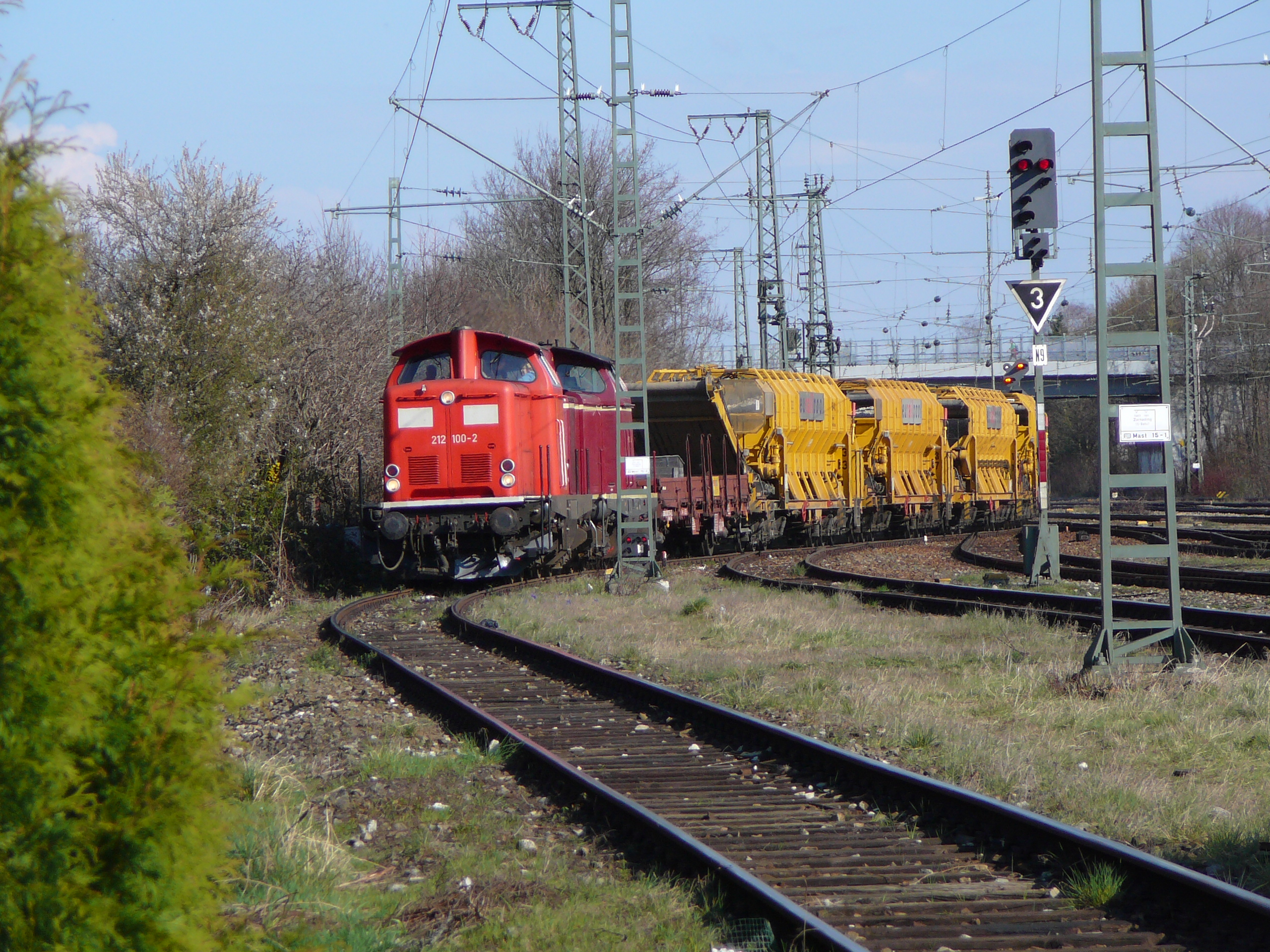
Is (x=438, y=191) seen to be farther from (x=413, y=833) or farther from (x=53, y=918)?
(x=53, y=918)

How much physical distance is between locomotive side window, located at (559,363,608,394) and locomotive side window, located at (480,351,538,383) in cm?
83

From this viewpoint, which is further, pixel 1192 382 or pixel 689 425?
pixel 1192 382

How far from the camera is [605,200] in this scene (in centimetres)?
4866

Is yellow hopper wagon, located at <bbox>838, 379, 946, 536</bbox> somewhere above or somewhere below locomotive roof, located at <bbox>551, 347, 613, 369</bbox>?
below

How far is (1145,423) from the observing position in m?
8.81

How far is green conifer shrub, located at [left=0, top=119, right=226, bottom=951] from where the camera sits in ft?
7.42

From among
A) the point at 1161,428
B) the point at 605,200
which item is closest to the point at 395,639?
the point at 1161,428

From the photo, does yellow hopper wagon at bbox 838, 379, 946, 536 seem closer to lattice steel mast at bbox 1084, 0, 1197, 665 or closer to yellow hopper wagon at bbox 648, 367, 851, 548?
yellow hopper wagon at bbox 648, 367, 851, 548

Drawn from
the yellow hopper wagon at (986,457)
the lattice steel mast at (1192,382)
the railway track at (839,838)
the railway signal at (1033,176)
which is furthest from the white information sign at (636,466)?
the lattice steel mast at (1192,382)

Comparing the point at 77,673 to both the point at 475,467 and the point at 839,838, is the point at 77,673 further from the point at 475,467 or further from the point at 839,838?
the point at 475,467

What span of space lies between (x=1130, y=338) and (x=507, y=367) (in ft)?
32.8

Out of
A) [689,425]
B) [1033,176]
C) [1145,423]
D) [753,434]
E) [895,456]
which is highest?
[1033,176]

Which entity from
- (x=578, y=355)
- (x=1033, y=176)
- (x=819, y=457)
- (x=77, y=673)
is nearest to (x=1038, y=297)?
(x=1033, y=176)

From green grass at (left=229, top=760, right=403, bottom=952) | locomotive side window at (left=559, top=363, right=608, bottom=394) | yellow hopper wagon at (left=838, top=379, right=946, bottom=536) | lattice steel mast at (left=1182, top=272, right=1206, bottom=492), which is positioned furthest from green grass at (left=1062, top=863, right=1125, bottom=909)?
lattice steel mast at (left=1182, top=272, right=1206, bottom=492)
